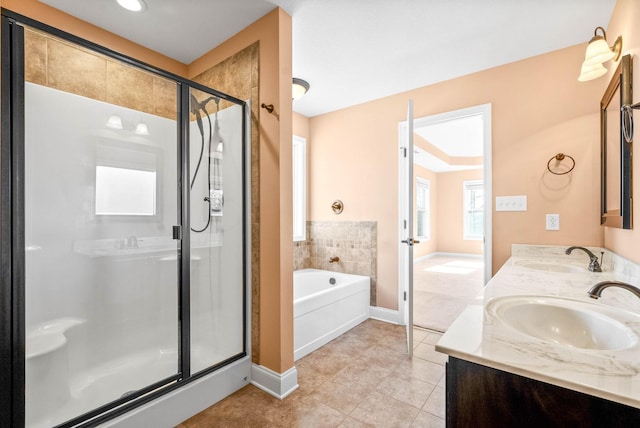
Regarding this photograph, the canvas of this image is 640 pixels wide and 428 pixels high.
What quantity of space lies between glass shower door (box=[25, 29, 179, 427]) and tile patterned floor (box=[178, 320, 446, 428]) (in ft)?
1.68

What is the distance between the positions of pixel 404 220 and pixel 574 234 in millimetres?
1371

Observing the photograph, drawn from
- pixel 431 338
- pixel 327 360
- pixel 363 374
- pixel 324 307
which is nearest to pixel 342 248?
pixel 324 307

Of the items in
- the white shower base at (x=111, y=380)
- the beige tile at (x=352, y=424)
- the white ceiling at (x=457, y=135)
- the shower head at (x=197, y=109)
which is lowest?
the beige tile at (x=352, y=424)

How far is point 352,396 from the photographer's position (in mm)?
1907

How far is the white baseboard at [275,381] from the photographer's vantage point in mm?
1909

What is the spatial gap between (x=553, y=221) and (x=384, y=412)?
1.96 meters

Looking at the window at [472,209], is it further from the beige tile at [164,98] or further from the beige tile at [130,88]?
the beige tile at [130,88]

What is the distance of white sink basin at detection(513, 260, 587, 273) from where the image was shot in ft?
6.23

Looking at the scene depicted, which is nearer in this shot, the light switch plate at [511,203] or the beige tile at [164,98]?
the beige tile at [164,98]

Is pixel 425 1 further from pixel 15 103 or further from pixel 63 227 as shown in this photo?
pixel 63 227

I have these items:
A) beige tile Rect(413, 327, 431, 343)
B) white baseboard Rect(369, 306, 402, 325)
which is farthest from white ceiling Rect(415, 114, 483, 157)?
beige tile Rect(413, 327, 431, 343)

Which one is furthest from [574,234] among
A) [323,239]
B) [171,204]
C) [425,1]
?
[171,204]

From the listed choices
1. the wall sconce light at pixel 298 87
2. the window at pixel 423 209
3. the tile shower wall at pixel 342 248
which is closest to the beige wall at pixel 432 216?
the window at pixel 423 209

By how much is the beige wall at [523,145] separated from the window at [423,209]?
4472 mm
